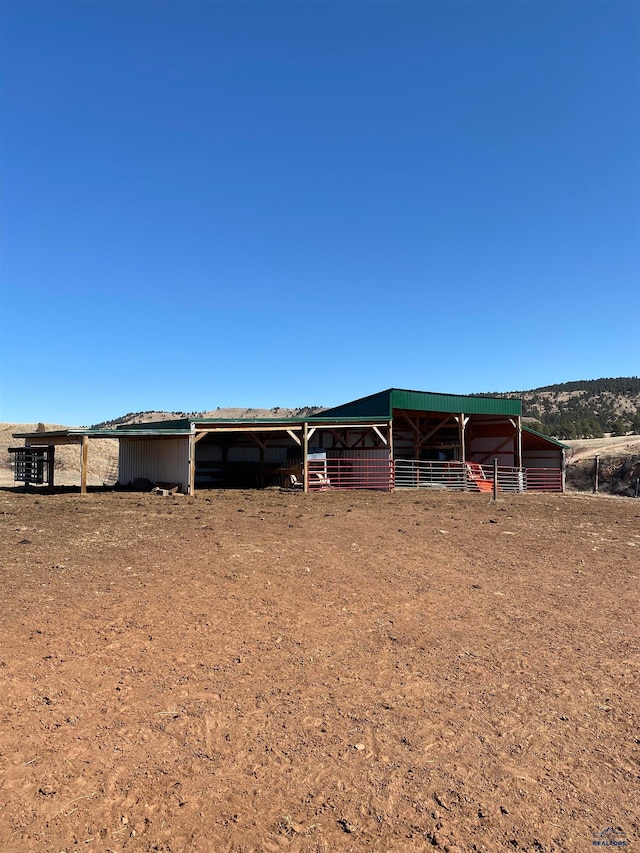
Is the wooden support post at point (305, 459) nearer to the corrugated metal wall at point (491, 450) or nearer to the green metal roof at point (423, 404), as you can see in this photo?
the green metal roof at point (423, 404)

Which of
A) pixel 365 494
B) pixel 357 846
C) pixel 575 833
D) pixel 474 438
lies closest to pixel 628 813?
pixel 575 833

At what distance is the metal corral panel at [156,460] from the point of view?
67.9ft

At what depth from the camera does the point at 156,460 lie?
2273cm

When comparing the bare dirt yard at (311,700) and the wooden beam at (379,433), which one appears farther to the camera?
the wooden beam at (379,433)

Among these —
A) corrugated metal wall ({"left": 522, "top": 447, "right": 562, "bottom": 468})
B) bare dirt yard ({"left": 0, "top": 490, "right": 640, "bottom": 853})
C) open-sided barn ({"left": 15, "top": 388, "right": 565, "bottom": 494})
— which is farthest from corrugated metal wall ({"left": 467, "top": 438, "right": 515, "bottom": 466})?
bare dirt yard ({"left": 0, "top": 490, "right": 640, "bottom": 853})

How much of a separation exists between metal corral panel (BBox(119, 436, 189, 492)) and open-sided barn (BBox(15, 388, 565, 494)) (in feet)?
0.13

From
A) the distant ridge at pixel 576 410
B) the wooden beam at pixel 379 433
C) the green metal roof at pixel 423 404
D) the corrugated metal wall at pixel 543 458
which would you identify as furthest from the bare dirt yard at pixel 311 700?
the distant ridge at pixel 576 410

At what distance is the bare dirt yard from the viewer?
133 inches

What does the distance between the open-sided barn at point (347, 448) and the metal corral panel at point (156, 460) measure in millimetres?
39

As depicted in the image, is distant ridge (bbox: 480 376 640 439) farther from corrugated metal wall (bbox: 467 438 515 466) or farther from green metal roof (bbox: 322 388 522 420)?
green metal roof (bbox: 322 388 522 420)

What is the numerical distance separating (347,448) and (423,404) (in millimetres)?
4105

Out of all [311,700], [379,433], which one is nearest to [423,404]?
[379,433]

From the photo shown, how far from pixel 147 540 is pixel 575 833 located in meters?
9.10

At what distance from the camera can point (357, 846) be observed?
319cm
